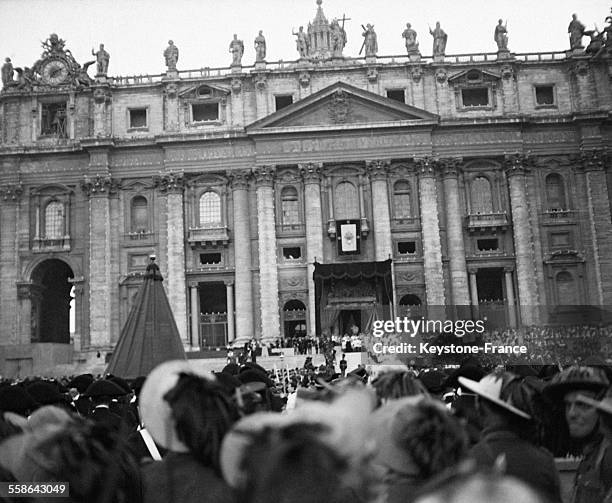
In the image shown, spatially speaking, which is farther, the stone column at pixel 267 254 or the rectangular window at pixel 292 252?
the rectangular window at pixel 292 252

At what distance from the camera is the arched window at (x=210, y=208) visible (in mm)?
51656

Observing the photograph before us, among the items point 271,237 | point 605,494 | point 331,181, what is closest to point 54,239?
point 271,237

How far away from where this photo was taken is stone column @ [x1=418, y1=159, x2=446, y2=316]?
161 feet

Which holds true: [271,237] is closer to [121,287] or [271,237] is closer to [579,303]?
[121,287]

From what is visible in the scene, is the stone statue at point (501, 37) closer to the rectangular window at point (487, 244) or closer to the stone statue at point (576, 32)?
the stone statue at point (576, 32)

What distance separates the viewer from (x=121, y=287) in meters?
51.0

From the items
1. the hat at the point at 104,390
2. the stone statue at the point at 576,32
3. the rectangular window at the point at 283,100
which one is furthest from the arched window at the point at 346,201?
the hat at the point at 104,390

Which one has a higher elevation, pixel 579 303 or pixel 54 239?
pixel 54 239

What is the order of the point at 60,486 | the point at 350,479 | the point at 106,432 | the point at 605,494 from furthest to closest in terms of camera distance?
the point at 605,494 → the point at 106,432 → the point at 60,486 → the point at 350,479

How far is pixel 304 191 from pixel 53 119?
63.1ft

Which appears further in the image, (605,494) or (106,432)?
(605,494)

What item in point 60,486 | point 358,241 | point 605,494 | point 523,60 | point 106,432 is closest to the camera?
point 60,486

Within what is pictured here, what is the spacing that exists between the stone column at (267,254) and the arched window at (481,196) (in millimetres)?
13777

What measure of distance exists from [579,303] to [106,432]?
50.0 meters
